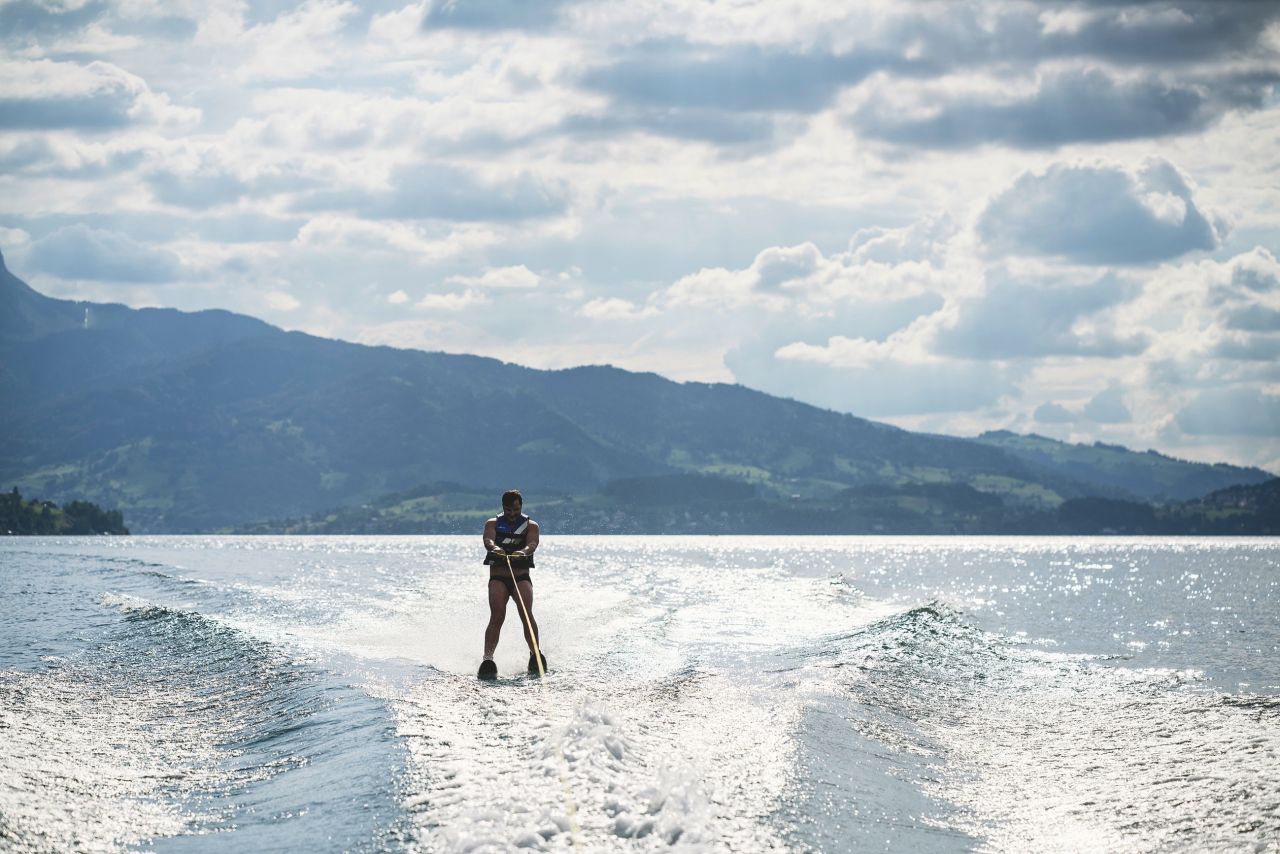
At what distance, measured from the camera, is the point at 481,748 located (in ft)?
50.0

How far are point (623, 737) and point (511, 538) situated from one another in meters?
9.30

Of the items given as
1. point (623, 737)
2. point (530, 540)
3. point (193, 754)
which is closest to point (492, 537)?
point (530, 540)

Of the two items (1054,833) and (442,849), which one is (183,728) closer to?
(442,849)

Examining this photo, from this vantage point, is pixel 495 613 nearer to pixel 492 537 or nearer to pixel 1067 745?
pixel 492 537

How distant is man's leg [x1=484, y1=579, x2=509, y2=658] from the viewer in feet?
75.2

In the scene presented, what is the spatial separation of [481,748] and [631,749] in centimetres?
192

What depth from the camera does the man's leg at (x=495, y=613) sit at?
22.9 metres


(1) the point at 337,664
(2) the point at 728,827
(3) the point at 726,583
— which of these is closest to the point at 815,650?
(1) the point at 337,664

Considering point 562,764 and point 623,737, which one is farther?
point 623,737

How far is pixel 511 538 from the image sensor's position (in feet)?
79.2

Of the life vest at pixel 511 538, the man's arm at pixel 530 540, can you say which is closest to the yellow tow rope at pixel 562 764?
the life vest at pixel 511 538

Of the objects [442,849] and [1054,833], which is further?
[1054,833]

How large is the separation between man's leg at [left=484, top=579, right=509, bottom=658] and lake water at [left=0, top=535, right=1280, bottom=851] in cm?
81

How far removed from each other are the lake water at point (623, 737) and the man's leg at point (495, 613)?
814mm
